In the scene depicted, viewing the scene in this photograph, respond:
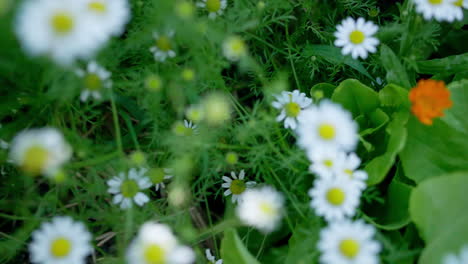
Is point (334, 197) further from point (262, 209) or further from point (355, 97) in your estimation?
point (355, 97)

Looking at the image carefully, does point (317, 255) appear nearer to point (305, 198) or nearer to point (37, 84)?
point (305, 198)

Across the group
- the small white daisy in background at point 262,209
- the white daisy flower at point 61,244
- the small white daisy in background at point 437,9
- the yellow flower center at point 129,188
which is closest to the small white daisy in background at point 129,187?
the yellow flower center at point 129,188

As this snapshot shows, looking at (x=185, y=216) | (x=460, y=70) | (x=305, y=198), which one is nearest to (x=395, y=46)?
(x=460, y=70)

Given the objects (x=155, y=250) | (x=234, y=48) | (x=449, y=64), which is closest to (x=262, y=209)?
(x=155, y=250)

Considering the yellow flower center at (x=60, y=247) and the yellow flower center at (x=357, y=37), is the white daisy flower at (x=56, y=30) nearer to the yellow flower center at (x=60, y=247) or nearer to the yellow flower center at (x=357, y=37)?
the yellow flower center at (x=60, y=247)

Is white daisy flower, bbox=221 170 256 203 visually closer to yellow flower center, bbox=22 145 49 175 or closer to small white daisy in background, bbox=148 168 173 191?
small white daisy in background, bbox=148 168 173 191

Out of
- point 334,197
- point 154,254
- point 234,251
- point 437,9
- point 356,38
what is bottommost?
point 234,251

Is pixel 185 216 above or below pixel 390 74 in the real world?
below
